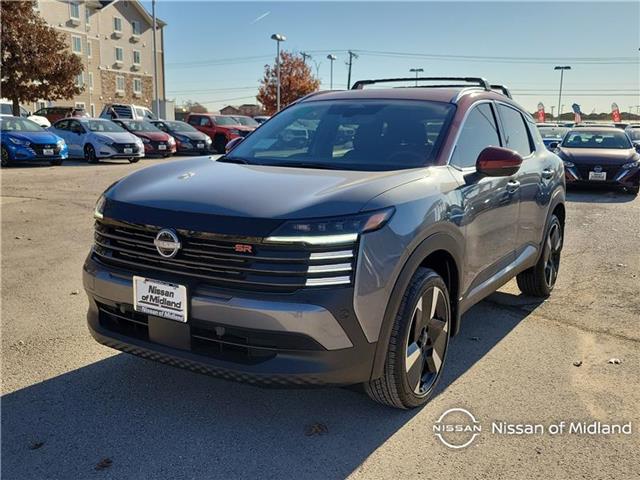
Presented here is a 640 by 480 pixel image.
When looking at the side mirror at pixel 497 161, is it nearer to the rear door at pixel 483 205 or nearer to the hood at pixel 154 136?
the rear door at pixel 483 205

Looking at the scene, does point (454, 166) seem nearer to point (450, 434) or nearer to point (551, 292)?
point (450, 434)

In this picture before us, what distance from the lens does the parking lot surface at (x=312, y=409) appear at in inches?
107

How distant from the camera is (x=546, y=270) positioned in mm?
5293

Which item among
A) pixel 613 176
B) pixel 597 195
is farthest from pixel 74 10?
pixel 613 176

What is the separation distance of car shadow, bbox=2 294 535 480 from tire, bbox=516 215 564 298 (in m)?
1.75

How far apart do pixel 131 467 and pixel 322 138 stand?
239 cm

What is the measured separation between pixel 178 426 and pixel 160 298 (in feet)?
2.36

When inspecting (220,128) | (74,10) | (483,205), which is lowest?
(483,205)

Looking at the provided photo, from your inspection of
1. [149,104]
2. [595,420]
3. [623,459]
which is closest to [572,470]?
[623,459]

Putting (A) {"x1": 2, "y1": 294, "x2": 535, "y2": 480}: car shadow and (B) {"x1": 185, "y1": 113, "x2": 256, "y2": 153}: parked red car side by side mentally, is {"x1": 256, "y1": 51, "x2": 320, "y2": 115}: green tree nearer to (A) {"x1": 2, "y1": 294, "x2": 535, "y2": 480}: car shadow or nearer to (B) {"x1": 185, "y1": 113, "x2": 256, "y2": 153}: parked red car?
(B) {"x1": 185, "y1": 113, "x2": 256, "y2": 153}: parked red car

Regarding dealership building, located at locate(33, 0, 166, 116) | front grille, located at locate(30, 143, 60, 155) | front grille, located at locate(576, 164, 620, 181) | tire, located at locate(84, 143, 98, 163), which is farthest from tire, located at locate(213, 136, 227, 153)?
dealership building, located at locate(33, 0, 166, 116)

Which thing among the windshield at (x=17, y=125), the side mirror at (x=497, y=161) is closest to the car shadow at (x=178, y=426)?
the side mirror at (x=497, y=161)

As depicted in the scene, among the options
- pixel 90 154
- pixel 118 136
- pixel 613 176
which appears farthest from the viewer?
pixel 118 136

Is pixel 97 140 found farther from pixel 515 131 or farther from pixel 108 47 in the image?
pixel 108 47
